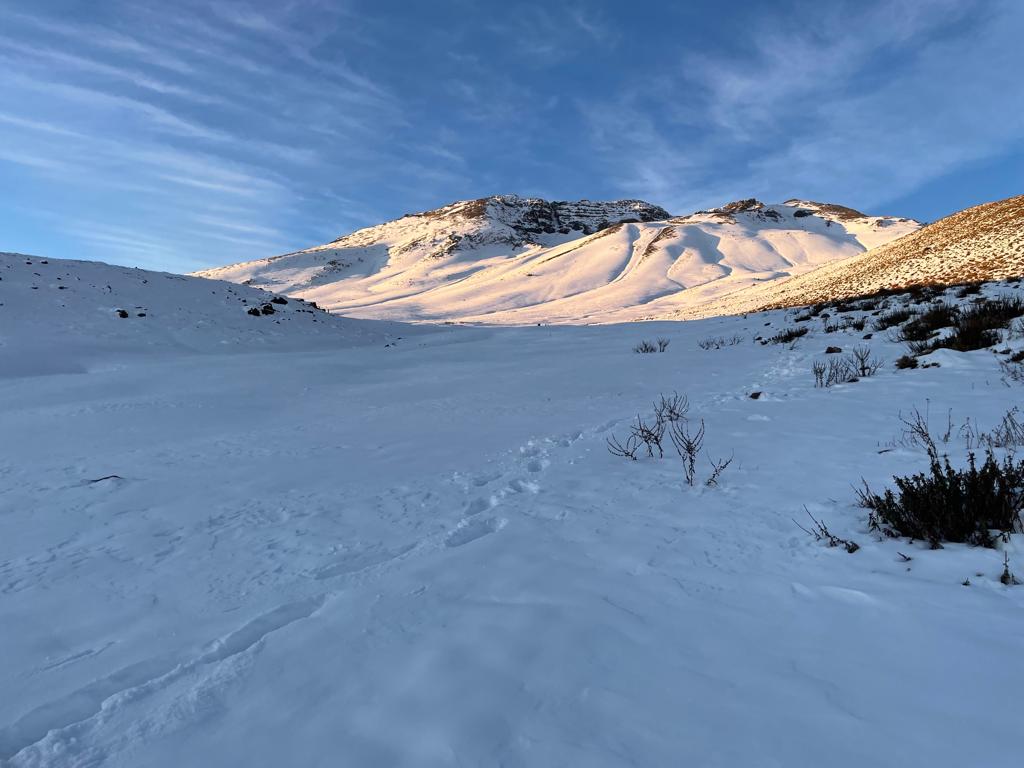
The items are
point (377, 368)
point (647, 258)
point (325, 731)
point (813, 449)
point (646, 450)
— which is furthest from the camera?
point (647, 258)

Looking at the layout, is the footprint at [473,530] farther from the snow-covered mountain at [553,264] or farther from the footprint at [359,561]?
the snow-covered mountain at [553,264]

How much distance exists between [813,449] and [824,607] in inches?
89.4

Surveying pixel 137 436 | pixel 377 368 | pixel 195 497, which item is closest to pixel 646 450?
pixel 195 497

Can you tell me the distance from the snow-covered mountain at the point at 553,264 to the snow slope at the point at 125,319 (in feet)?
59.1

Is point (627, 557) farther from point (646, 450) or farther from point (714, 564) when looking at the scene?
point (646, 450)

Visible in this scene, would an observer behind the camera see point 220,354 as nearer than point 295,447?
No

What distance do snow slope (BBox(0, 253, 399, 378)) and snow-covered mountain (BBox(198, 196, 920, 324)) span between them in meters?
18.0

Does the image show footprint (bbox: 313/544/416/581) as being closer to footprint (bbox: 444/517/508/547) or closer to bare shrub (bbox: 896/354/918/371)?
footprint (bbox: 444/517/508/547)

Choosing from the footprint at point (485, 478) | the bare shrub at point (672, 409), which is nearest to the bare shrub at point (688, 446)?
the bare shrub at point (672, 409)

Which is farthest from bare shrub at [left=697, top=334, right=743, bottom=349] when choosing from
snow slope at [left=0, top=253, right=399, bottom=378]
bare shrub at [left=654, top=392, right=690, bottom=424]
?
snow slope at [left=0, top=253, right=399, bottom=378]

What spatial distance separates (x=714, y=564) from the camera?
2.38 m

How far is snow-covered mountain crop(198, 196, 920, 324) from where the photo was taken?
4250 cm

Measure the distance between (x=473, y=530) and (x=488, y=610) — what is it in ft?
2.71

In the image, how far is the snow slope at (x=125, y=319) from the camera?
11063mm
